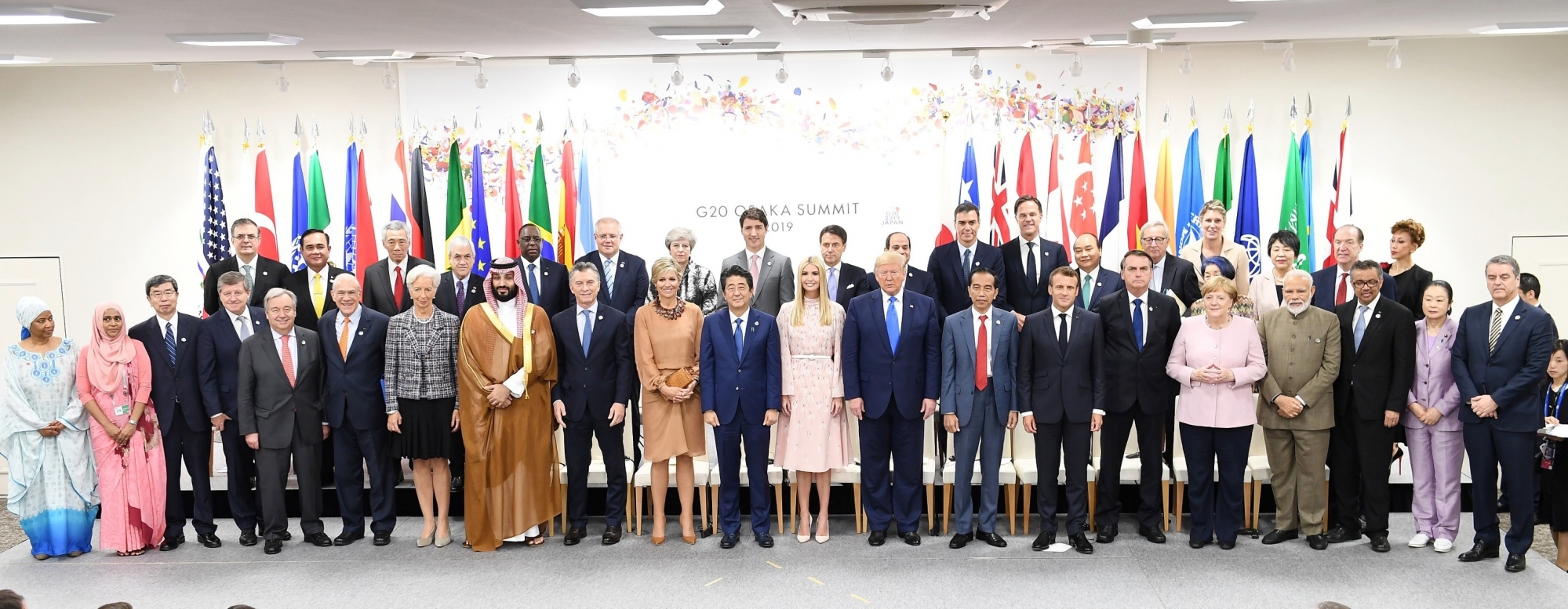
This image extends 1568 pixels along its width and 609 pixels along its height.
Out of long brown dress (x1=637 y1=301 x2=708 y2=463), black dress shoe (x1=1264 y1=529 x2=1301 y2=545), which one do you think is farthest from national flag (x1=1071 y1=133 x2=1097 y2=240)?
long brown dress (x1=637 y1=301 x2=708 y2=463)

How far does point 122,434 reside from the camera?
5207 millimetres

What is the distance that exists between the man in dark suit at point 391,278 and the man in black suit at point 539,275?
0.65m

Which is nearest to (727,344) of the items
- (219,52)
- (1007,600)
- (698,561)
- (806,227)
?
(698,561)

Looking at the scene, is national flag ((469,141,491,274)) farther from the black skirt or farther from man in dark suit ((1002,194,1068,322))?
man in dark suit ((1002,194,1068,322))

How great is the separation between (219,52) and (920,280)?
4.22m

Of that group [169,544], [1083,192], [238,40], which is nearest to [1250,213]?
[1083,192]

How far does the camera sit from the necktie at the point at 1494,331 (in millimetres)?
4691

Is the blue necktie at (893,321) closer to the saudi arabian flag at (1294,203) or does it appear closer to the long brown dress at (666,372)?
the long brown dress at (666,372)

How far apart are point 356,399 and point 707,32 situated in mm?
2567

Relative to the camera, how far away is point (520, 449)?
17.0 ft

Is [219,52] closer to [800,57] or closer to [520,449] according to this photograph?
[520,449]

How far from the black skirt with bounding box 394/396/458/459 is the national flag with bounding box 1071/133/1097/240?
15.8 feet

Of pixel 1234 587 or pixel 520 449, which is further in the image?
pixel 520 449

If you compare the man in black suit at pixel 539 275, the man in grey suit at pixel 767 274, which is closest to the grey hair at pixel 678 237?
the man in grey suit at pixel 767 274
